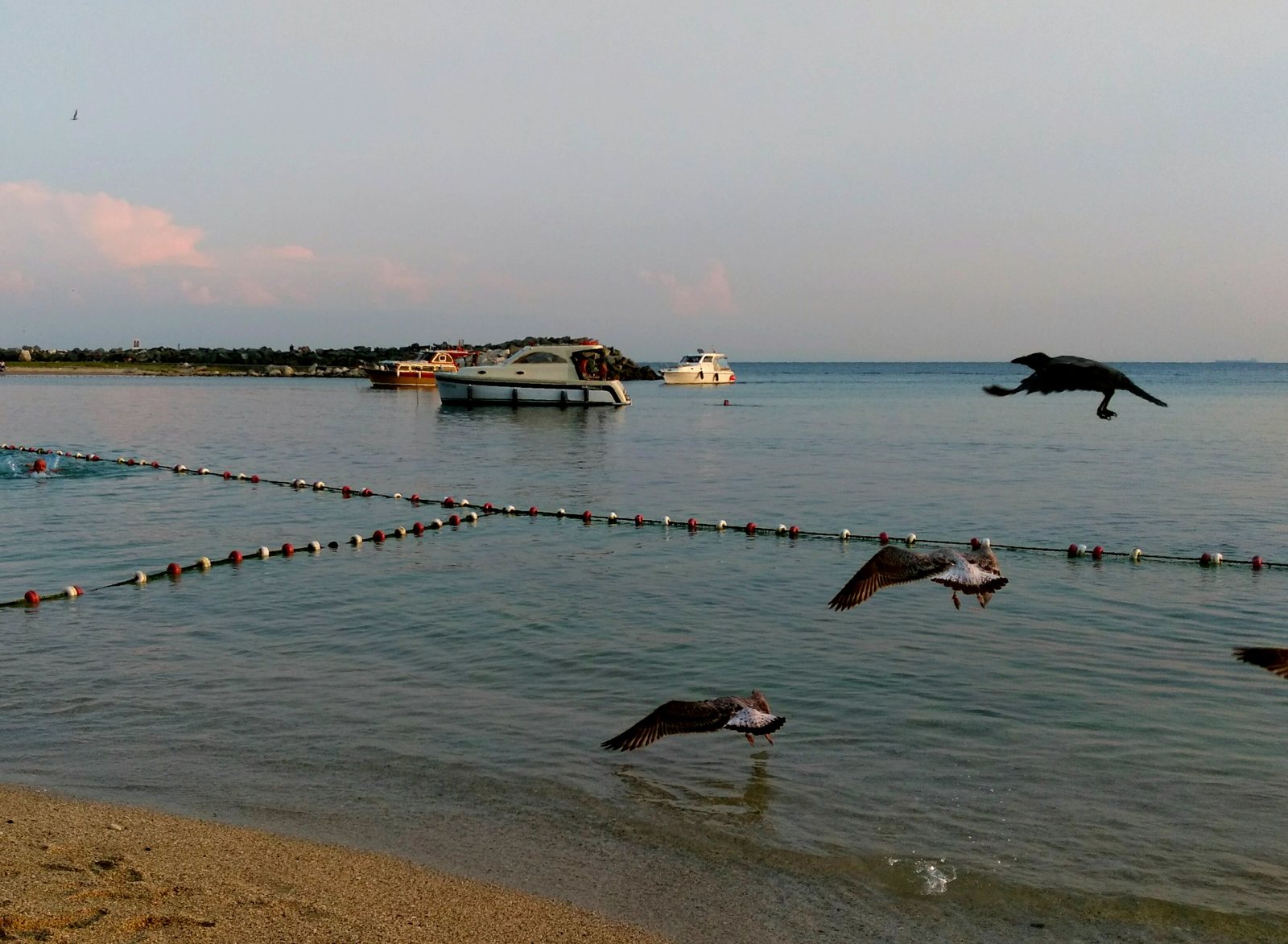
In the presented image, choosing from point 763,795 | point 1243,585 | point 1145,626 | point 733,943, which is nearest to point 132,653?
point 763,795

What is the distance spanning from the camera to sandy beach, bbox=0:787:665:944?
20.6 feet

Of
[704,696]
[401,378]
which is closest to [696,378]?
[401,378]

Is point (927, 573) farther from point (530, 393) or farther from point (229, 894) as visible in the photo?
point (530, 393)

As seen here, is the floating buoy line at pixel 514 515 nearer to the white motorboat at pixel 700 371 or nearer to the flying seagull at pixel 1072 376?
the flying seagull at pixel 1072 376

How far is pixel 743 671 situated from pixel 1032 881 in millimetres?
5255

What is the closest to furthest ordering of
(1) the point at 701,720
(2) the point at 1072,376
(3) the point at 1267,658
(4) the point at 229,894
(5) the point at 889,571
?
1. (2) the point at 1072,376
2. (3) the point at 1267,658
3. (4) the point at 229,894
4. (5) the point at 889,571
5. (1) the point at 701,720

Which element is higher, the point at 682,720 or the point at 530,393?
the point at 530,393

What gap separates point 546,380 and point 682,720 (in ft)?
185

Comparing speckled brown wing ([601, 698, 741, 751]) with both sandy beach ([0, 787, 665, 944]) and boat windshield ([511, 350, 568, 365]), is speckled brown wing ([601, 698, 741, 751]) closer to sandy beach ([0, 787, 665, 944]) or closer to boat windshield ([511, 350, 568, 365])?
sandy beach ([0, 787, 665, 944])

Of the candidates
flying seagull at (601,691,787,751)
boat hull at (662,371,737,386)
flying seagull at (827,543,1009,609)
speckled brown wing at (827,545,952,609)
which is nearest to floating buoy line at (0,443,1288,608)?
flying seagull at (827,543,1009,609)

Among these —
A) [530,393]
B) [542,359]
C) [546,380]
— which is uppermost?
[542,359]

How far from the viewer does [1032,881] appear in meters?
7.58

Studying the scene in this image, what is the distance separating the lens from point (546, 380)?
211 ft

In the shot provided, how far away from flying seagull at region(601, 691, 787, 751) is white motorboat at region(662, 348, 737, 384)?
10764cm
